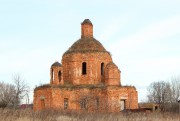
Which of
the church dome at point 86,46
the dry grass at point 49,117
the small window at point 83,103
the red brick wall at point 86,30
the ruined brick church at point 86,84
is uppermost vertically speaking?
the red brick wall at point 86,30

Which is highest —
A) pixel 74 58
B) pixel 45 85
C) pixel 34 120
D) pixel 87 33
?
pixel 87 33

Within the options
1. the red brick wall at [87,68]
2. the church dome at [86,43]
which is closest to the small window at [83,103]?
the red brick wall at [87,68]

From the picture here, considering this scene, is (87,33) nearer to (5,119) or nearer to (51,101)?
(51,101)

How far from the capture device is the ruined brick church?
37562mm

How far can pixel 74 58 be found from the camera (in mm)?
39906

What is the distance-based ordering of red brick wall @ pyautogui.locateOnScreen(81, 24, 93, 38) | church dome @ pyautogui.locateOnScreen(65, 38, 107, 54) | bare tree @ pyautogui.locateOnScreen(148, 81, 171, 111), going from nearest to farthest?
church dome @ pyautogui.locateOnScreen(65, 38, 107, 54) → red brick wall @ pyautogui.locateOnScreen(81, 24, 93, 38) → bare tree @ pyautogui.locateOnScreen(148, 81, 171, 111)

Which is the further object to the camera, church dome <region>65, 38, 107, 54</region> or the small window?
church dome <region>65, 38, 107, 54</region>

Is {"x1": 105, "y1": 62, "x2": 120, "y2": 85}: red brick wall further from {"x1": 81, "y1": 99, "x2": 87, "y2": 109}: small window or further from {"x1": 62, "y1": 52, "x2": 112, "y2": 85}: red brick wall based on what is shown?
{"x1": 81, "y1": 99, "x2": 87, "y2": 109}: small window

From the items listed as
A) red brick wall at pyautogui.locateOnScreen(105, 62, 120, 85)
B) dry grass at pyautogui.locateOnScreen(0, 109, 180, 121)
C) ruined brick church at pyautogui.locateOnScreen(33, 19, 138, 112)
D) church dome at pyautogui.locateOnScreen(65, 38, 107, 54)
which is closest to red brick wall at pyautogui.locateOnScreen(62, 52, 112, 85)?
ruined brick church at pyautogui.locateOnScreen(33, 19, 138, 112)

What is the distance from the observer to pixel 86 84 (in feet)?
128

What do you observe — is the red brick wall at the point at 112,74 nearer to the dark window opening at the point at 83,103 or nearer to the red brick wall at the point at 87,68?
the red brick wall at the point at 87,68

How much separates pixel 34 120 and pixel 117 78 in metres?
24.8

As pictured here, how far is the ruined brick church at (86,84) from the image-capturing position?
3756 centimetres

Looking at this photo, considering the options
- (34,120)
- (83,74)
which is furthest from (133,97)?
(34,120)
